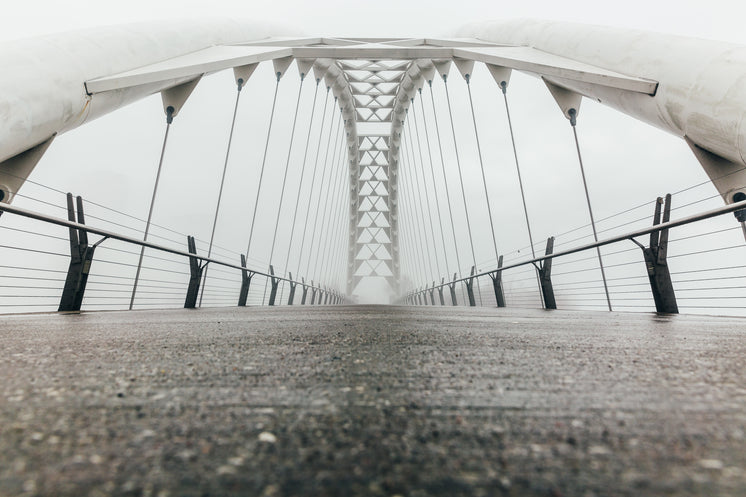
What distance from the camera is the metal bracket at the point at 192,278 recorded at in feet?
15.4

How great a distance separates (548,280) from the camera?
4.98m

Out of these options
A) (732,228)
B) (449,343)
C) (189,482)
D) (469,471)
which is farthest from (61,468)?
(732,228)

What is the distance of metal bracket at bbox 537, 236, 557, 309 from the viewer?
4.87m

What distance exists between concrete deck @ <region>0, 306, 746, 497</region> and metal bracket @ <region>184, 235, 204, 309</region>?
3.96 meters

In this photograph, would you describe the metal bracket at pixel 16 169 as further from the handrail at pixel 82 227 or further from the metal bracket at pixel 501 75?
the metal bracket at pixel 501 75

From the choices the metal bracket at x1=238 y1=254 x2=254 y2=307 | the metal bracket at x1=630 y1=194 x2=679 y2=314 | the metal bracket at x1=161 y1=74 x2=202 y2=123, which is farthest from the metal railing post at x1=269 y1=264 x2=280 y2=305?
the metal bracket at x1=630 y1=194 x2=679 y2=314

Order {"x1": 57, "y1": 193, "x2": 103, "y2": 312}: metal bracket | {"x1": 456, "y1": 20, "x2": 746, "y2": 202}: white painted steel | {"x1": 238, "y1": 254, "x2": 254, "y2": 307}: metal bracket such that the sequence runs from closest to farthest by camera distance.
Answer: {"x1": 57, "y1": 193, "x2": 103, "y2": 312}: metal bracket
{"x1": 456, "y1": 20, "x2": 746, "y2": 202}: white painted steel
{"x1": 238, "y1": 254, "x2": 254, "y2": 307}: metal bracket

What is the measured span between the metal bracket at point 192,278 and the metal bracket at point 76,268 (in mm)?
1406

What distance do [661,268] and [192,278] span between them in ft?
17.3

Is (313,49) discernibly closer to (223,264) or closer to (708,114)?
(223,264)

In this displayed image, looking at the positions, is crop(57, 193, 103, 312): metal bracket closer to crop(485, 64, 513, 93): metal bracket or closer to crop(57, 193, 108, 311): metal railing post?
crop(57, 193, 108, 311): metal railing post

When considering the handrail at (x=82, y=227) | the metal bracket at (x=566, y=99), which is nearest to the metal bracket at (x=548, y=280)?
the metal bracket at (x=566, y=99)

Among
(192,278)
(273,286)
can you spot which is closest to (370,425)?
(192,278)

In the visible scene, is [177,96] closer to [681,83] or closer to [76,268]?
[76,268]
